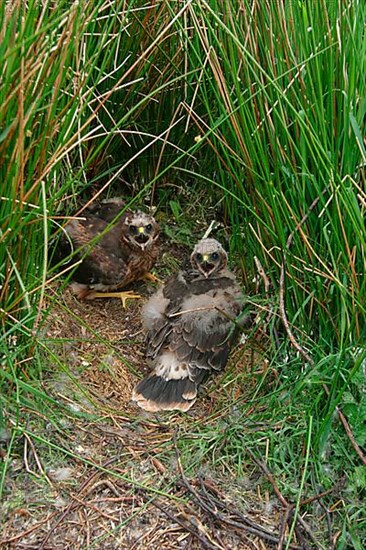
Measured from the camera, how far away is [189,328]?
3.34 m

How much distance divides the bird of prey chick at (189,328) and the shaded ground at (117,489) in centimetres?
13

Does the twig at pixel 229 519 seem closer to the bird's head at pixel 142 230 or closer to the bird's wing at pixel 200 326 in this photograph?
the bird's wing at pixel 200 326

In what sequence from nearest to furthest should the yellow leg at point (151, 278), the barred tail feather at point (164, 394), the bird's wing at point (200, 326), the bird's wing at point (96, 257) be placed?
1. the barred tail feather at point (164, 394)
2. the bird's wing at point (200, 326)
3. the bird's wing at point (96, 257)
4. the yellow leg at point (151, 278)

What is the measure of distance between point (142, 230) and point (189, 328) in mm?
639

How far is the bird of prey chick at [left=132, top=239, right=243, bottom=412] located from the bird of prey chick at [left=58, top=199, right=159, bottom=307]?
24 centimetres

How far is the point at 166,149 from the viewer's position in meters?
3.87

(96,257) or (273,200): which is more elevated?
(273,200)

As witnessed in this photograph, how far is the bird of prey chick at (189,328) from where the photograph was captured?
3162mm

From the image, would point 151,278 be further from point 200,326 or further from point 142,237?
point 200,326

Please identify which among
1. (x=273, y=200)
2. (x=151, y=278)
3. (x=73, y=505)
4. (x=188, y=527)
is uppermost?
(x=273, y=200)

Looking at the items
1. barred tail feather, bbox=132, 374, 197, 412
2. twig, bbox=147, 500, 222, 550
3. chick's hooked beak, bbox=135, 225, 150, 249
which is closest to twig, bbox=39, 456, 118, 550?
twig, bbox=147, 500, 222, 550

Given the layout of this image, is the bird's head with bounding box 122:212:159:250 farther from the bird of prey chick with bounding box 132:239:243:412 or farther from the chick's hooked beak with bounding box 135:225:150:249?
the bird of prey chick with bounding box 132:239:243:412

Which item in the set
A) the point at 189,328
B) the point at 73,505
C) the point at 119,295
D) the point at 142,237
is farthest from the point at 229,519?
the point at 142,237

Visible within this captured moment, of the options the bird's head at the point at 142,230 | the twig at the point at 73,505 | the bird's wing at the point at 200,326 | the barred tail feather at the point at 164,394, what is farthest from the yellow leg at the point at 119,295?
the twig at the point at 73,505
